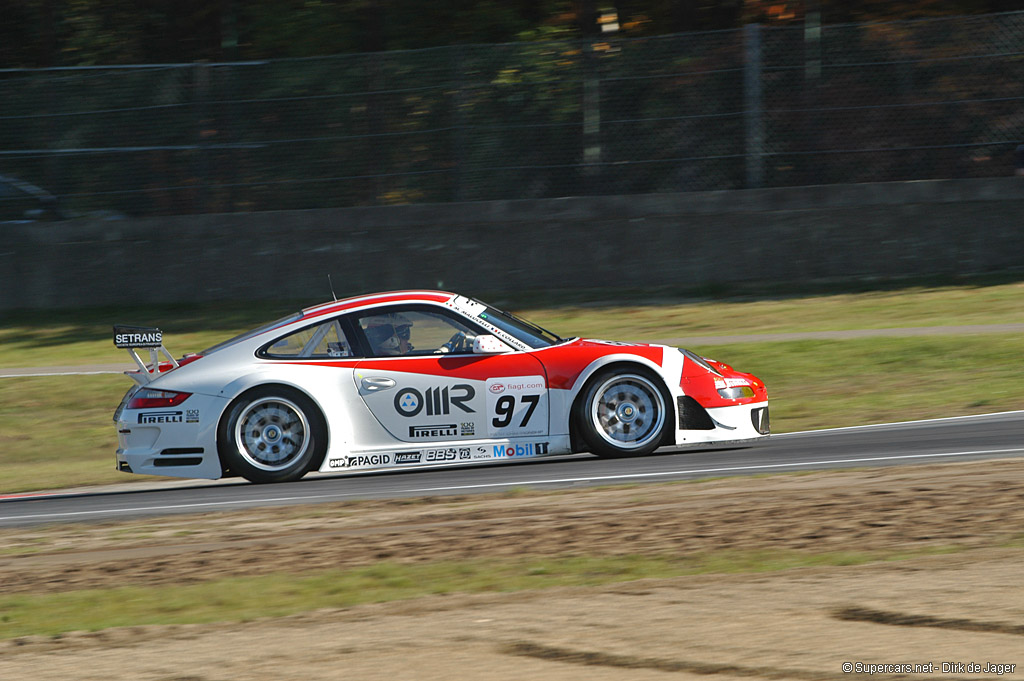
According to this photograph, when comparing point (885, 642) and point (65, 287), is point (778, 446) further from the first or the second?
point (65, 287)

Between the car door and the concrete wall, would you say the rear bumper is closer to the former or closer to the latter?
the car door

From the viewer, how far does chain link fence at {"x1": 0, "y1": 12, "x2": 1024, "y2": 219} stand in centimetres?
1880

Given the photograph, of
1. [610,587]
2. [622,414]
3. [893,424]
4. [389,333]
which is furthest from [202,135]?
[610,587]

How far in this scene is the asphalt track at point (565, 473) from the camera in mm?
8984

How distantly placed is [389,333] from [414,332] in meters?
0.19

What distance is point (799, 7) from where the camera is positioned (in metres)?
22.2

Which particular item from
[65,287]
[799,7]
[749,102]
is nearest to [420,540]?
[749,102]

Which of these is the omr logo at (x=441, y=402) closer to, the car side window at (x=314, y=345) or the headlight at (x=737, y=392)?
the car side window at (x=314, y=345)

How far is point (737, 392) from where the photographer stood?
9766 mm

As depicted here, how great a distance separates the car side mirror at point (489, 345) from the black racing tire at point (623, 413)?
696 mm

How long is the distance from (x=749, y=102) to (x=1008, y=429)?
9.83m

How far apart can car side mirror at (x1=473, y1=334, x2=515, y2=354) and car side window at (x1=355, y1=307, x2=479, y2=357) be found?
47 mm

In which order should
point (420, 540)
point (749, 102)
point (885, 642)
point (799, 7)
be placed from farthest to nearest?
point (799, 7) < point (749, 102) < point (420, 540) < point (885, 642)

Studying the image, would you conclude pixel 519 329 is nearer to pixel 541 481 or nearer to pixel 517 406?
pixel 517 406
